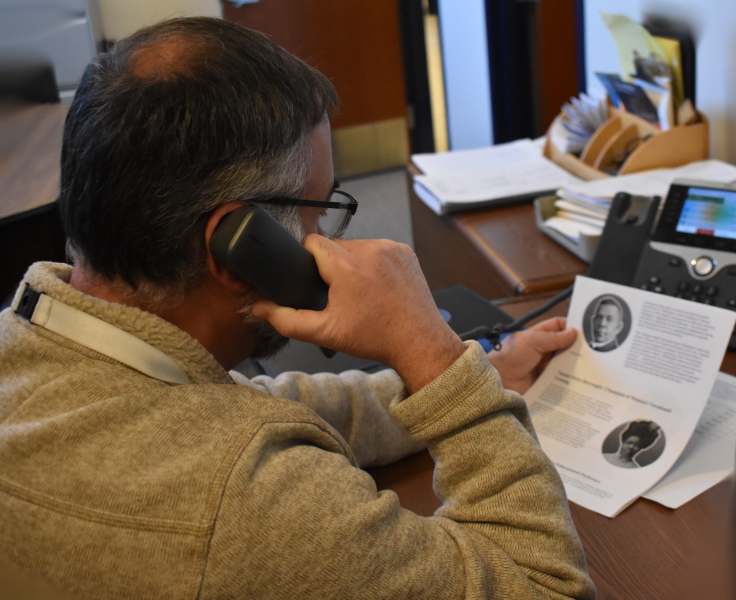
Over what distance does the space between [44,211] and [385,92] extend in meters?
2.72

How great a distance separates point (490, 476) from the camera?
0.61 m

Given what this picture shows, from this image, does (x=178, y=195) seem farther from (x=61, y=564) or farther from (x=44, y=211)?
(x=44, y=211)

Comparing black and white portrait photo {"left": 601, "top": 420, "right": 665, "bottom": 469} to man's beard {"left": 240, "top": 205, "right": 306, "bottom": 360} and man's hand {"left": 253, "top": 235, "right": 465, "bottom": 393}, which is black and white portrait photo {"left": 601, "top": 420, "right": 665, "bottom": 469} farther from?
man's beard {"left": 240, "top": 205, "right": 306, "bottom": 360}

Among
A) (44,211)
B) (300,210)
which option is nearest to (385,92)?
(44,211)

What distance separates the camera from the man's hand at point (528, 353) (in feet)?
2.97

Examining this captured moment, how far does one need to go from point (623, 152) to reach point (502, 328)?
0.84m

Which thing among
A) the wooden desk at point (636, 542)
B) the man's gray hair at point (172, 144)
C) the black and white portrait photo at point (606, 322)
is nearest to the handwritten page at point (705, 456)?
the wooden desk at point (636, 542)

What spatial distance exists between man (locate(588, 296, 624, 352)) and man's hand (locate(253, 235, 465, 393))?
1.04ft

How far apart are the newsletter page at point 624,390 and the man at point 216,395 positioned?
0.45 ft

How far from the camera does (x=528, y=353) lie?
2.97 ft

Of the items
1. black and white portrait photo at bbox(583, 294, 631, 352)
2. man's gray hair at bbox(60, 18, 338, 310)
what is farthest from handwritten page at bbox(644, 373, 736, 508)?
man's gray hair at bbox(60, 18, 338, 310)

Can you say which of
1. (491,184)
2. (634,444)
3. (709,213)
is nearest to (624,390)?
(634,444)

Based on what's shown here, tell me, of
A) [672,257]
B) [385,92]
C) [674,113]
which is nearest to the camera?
[672,257]

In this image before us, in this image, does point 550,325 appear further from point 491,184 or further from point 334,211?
point 491,184
